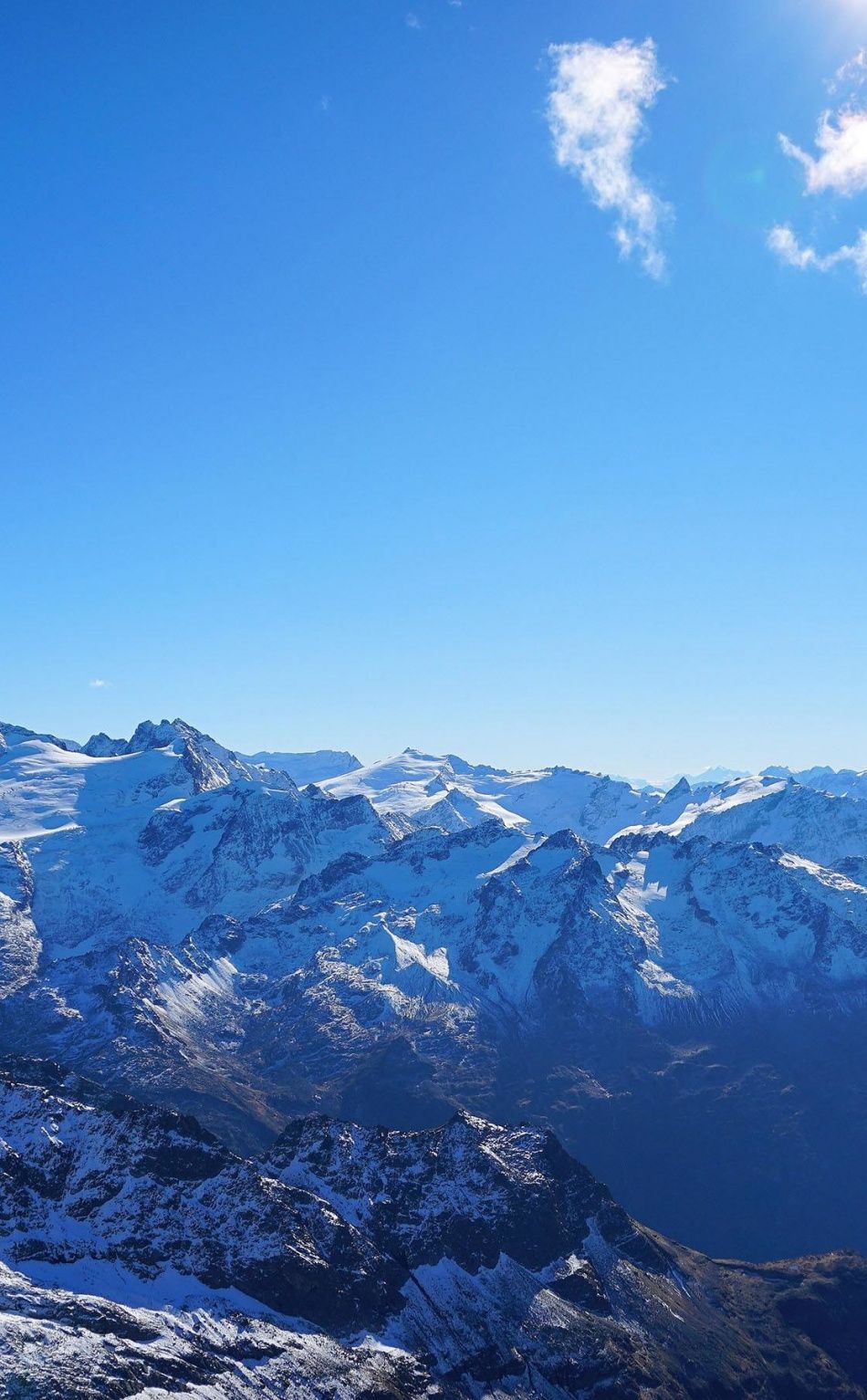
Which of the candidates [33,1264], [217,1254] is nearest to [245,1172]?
[217,1254]

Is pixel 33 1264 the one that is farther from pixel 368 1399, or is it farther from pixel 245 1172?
pixel 368 1399

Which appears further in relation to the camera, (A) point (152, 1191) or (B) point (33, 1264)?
(A) point (152, 1191)

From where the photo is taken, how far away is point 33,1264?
168 meters

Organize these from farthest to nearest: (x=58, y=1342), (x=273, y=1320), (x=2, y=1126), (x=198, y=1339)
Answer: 1. (x=2, y=1126)
2. (x=273, y=1320)
3. (x=198, y=1339)
4. (x=58, y=1342)

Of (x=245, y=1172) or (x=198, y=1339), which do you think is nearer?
(x=198, y=1339)

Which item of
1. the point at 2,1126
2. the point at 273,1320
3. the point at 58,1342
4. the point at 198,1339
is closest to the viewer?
the point at 58,1342

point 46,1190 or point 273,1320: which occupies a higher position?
point 46,1190

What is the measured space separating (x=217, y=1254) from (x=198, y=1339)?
18.7 m

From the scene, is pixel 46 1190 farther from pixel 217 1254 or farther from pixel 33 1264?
pixel 217 1254

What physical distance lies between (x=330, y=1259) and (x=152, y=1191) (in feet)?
114

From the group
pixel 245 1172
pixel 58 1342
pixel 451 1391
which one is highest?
pixel 245 1172

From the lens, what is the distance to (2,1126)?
190875 mm

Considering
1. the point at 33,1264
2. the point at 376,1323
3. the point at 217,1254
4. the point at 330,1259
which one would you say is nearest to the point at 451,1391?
the point at 376,1323

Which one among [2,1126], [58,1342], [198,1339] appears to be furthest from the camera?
[2,1126]
